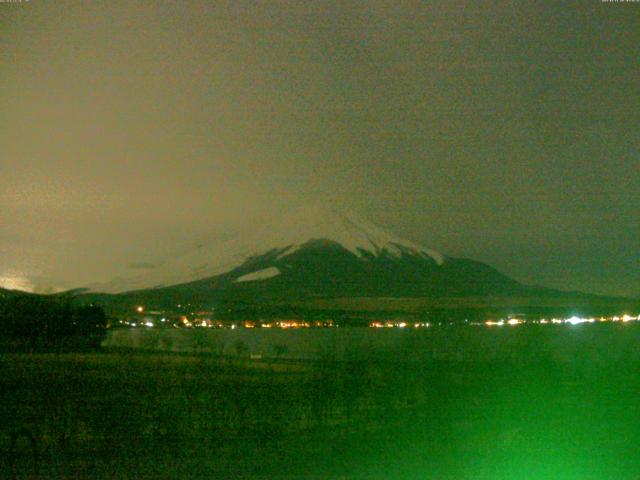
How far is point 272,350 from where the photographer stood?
56.8 meters

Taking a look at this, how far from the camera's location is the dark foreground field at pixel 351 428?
1042cm

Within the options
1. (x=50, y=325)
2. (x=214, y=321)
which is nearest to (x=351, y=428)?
(x=50, y=325)

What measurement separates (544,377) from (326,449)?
44.2 feet

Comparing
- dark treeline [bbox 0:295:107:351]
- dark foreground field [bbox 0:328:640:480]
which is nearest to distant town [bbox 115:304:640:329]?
dark treeline [bbox 0:295:107:351]

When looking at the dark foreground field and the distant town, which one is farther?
the distant town

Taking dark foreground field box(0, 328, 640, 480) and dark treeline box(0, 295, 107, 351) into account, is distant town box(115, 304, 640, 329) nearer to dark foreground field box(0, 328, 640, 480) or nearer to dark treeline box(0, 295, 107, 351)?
dark treeline box(0, 295, 107, 351)

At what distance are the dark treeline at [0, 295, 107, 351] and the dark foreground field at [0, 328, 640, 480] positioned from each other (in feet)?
110

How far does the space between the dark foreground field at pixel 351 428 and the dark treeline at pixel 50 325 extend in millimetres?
33651

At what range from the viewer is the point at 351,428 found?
47.6 ft

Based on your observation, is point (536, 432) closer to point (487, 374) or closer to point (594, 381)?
point (594, 381)

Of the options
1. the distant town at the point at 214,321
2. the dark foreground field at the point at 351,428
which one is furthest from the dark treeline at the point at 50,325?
the dark foreground field at the point at 351,428

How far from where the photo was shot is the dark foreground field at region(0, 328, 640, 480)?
410 inches

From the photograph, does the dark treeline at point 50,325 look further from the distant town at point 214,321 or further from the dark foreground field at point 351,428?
the dark foreground field at point 351,428

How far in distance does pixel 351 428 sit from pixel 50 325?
5346 cm
